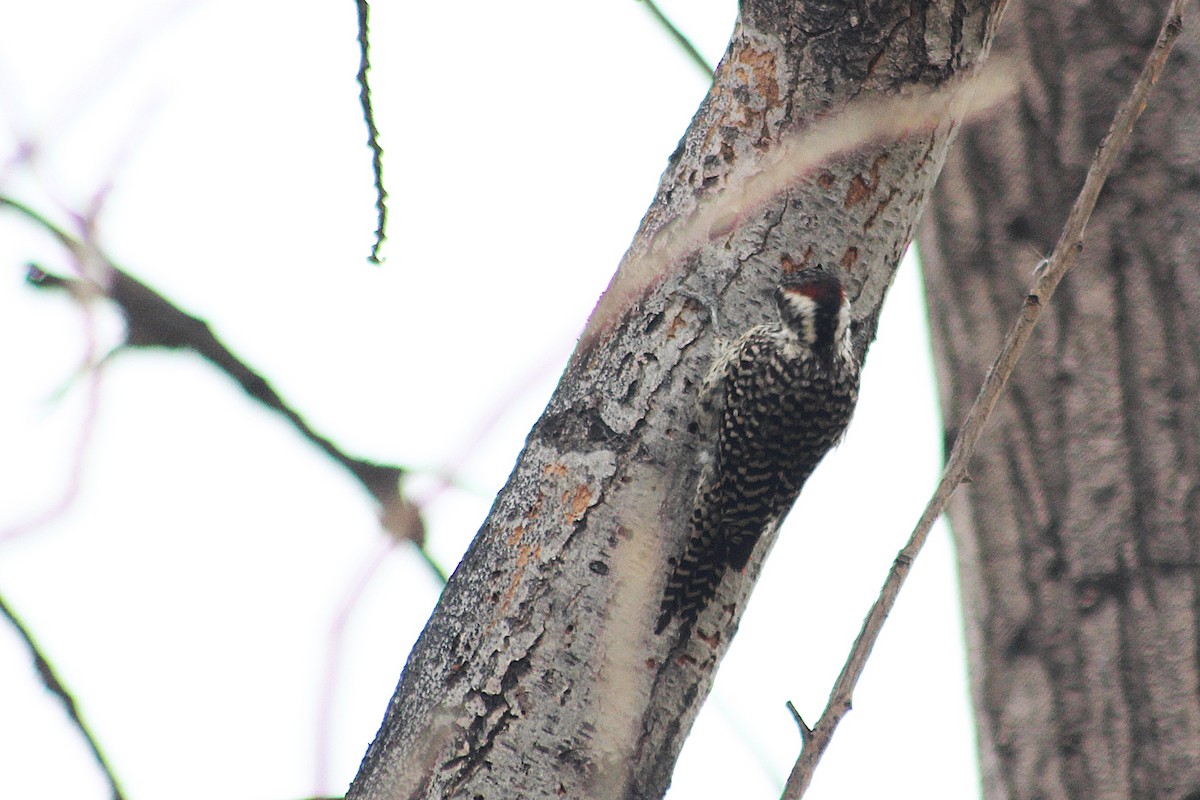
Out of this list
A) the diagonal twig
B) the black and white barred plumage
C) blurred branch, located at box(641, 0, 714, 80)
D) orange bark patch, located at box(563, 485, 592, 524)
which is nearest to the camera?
the diagonal twig

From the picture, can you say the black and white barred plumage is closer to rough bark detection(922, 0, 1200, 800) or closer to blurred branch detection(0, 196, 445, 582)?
rough bark detection(922, 0, 1200, 800)

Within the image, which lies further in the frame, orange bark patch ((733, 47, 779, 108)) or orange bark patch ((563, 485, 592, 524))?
orange bark patch ((733, 47, 779, 108))

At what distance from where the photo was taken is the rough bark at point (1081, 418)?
3.57m

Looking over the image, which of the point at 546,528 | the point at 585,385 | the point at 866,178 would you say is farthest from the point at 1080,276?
the point at 546,528

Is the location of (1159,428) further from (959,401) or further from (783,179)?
(783,179)

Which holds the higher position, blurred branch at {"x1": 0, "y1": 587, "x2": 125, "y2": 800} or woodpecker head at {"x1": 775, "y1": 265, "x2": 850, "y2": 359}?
woodpecker head at {"x1": 775, "y1": 265, "x2": 850, "y2": 359}

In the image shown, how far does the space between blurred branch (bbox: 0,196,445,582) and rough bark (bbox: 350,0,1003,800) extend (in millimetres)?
627

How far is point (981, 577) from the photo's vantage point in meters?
3.88

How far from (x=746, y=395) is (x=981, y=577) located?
867 mm

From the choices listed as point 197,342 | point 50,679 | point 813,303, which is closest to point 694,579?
Result: point 813,303

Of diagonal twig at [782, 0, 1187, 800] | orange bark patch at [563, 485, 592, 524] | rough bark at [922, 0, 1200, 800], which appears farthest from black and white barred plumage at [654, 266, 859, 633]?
diagonal twig at [782, 0, 1187, 800]

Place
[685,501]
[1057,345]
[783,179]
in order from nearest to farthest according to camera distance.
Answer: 1. [685,501]
2. [783,179]
3. [1057,345]

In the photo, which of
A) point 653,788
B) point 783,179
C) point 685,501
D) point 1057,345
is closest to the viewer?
point 653,788

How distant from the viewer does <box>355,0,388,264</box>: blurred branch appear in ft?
8.13
